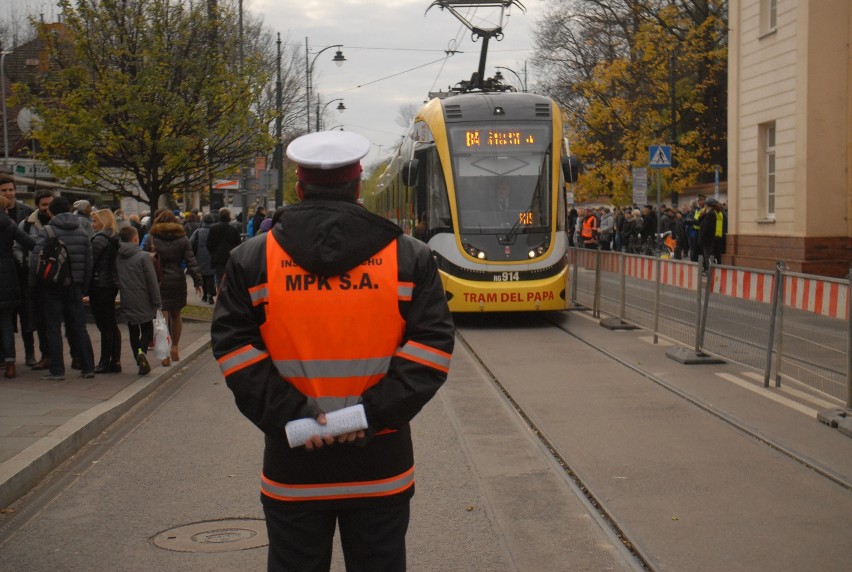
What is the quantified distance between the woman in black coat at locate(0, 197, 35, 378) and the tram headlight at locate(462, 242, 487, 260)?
6808 mm

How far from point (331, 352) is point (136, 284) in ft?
29.4

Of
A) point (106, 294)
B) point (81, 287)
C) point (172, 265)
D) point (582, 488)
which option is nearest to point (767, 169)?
point (172, 265)

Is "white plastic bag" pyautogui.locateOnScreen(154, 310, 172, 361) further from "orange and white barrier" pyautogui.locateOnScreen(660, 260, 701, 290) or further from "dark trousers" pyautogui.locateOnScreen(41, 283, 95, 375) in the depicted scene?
"orange and white barrier" pyautogui.locateOnScreen(660, 260, 701, 290)

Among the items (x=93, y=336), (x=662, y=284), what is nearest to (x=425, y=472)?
(x=662, y=284)

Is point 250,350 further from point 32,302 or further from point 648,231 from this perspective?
point 648,231

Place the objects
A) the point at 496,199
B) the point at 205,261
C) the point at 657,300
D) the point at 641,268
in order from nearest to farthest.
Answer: the point at 657,300, the point at 641,268, the point at 496,199, the point at 205,261

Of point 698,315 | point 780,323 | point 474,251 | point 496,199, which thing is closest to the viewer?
point 780,323

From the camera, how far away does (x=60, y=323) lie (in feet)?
36.6

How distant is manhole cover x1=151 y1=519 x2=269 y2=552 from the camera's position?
5.81 meters

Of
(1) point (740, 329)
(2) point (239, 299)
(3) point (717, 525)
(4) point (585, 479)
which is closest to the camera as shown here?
(2) point (239, 299)

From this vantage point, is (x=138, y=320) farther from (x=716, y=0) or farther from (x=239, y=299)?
(x=716, y=0)

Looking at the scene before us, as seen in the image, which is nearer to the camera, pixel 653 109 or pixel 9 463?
pixel 9 463

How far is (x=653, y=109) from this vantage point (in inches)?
1711

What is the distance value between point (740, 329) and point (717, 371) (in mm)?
539
